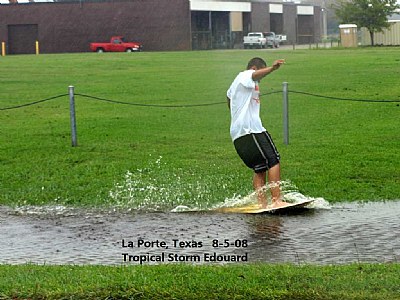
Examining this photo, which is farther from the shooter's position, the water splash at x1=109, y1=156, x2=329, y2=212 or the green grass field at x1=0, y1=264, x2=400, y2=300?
the water splash at x1=109, y1=156, x2=329, y2=212

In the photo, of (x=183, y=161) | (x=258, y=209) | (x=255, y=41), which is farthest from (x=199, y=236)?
(x=255, y=41)

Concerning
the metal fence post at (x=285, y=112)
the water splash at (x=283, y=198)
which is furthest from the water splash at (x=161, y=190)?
the metal fence post at (x=285, y=112)

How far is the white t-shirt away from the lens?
425 inches

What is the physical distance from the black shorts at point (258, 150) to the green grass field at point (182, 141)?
0.95 m

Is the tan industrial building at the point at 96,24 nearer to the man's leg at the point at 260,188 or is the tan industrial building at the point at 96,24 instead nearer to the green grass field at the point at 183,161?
the green grass field at the point at 183,161

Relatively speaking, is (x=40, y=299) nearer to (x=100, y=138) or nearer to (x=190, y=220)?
(x=190, y=220)

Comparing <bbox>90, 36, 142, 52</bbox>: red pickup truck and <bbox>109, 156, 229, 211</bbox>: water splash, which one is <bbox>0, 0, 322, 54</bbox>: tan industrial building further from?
<bbox>109, 156, 229, 211</bbox>: water splash

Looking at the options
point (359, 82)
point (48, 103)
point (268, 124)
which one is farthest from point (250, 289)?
point (359, 82)

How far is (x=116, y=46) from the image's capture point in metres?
68.5

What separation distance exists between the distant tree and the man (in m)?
61.0

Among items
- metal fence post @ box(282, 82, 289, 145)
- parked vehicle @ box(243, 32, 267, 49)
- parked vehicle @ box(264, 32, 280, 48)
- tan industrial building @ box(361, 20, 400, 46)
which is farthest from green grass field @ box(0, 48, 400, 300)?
parked vehicle @ box(264, 32, 280, 48)

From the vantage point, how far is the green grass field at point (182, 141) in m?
12.7

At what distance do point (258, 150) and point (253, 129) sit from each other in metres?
0.26

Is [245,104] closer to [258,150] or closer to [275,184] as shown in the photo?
[258,150]
